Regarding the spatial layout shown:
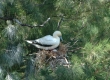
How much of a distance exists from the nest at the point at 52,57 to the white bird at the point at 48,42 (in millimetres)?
32

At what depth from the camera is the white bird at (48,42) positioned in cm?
174

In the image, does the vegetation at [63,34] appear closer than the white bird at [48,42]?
Yes

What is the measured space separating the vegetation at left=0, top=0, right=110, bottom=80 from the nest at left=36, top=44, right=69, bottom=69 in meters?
0.03

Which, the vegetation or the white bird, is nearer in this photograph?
the vegetation

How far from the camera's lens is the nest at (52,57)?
1.75 meters

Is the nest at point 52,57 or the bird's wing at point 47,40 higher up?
the bird's wing at point 47,40

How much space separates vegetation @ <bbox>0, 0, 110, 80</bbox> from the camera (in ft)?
5.12

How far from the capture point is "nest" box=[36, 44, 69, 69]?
1.75 meters

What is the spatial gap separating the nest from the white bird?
3cm

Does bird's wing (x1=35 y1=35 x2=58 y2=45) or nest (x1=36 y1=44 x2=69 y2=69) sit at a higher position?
bird's wing (x1=35 y1=35 x2=58 y2=45)

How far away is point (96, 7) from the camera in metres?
1.90

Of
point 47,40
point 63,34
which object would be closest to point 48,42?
point 47,40

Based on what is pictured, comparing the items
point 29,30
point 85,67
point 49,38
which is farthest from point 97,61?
point 29,30

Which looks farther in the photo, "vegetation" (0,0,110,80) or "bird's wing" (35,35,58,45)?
"bird's wing" (35,35,58,45)
